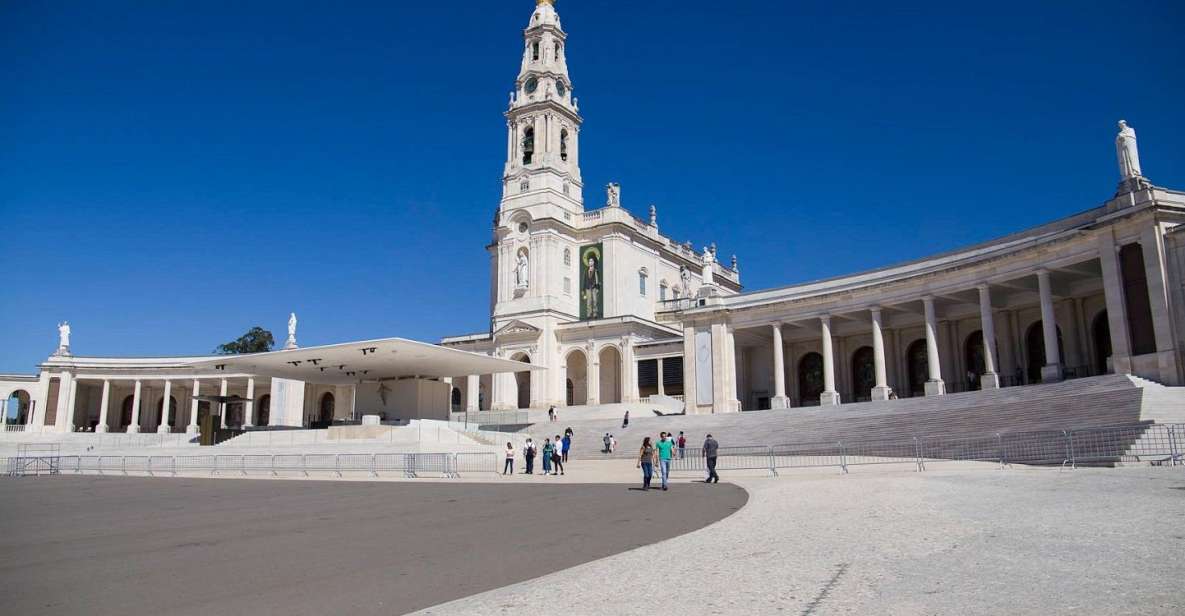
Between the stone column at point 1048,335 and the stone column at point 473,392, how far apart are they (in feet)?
128

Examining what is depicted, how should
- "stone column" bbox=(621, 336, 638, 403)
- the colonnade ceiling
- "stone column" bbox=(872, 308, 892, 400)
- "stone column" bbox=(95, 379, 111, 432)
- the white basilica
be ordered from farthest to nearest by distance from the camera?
1. "stone column" bbox=(95, 379, 111, 432)
2. "stone column" bbox=(621, 336, 638, 403)
3. "stone column" bbox=(872, 308, 892, 400)
4. the colonnade ceiling
5. the white basilica

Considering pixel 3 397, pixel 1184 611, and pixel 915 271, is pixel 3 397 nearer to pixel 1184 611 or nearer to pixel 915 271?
pixel 915 271

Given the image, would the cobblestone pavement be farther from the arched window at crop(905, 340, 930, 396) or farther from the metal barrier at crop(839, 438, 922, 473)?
the arched window at crop(905, 340, 930, 396)

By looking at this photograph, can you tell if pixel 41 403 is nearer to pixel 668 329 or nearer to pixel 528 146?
pixel 528 146

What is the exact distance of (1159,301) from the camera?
27500mm

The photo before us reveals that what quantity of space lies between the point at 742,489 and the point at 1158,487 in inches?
297

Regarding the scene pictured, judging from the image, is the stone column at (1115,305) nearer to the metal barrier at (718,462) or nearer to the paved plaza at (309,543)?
the metal barrier at (718,462)

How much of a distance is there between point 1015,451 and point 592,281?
43119 millimetres

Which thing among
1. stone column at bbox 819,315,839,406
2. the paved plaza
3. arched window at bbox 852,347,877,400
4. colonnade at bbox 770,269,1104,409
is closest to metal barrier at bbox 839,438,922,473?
the paved plaza

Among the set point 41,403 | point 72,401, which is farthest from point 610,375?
point 41,403

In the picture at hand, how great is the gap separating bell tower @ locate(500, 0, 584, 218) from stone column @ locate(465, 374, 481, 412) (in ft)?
44.3

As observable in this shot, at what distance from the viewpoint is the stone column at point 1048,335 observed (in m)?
31.6

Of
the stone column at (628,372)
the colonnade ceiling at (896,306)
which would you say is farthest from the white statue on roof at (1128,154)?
the stone column at (628,372)

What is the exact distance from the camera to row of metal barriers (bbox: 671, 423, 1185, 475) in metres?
19.1
